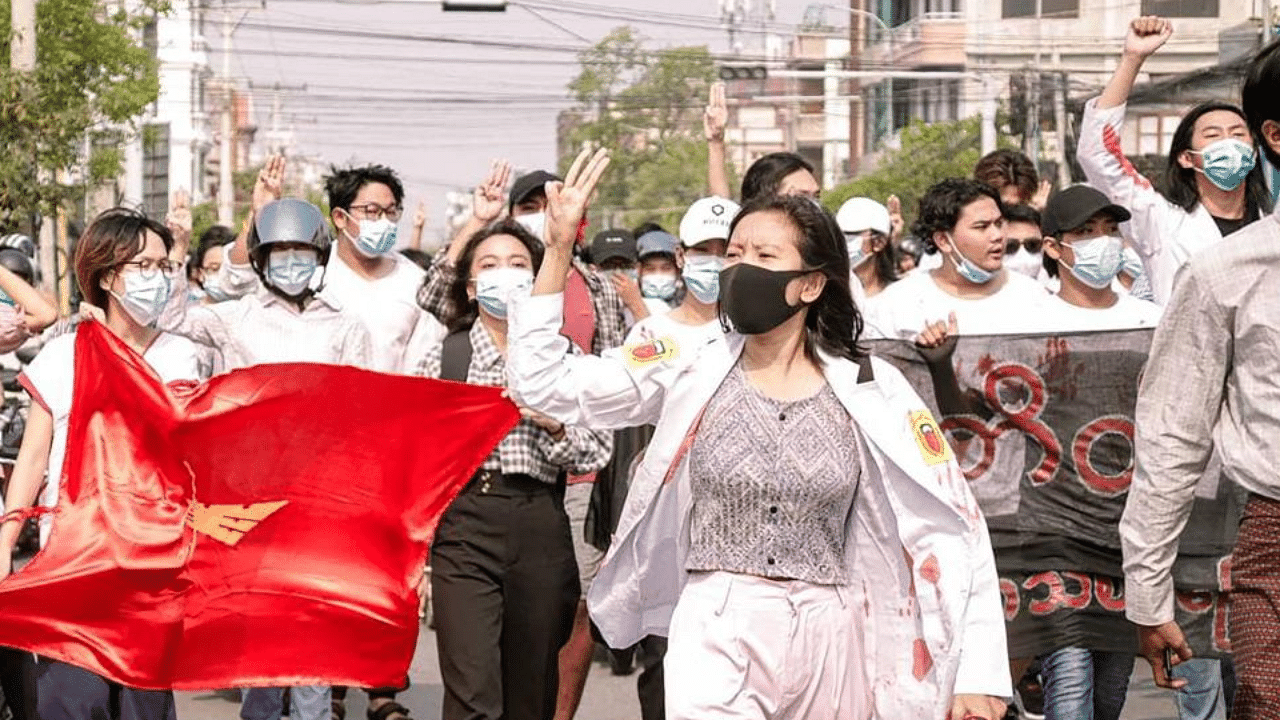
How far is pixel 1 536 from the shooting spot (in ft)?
25.7

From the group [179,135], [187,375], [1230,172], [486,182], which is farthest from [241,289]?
[179,135]

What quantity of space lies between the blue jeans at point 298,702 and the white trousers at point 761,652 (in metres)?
3.09

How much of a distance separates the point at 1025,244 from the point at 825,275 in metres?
5.42

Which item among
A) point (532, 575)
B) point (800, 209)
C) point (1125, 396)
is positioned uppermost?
point (800, 209)

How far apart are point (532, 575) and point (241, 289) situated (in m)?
3.39

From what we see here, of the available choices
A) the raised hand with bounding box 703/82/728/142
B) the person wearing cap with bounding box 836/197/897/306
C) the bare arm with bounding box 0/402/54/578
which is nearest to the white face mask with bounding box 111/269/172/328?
the bare arm with bounding box 0/402/54/578

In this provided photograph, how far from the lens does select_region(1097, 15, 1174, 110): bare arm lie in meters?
8.54

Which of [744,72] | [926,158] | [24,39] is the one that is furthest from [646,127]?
[24,39]

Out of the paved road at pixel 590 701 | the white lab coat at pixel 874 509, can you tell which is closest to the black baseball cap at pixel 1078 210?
the paved road at pixel 590 701

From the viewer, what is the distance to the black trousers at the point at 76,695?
7832mm

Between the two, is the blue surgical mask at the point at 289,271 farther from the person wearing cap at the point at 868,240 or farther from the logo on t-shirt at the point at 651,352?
the logo on t-shirt at the point at 651,352

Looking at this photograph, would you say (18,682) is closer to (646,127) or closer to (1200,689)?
(1200,689)

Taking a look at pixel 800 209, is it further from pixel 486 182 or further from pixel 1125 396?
pixel 486 182

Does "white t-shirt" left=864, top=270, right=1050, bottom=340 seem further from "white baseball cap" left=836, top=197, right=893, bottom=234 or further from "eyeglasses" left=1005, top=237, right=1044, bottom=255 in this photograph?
"eyeglasses" left=1005, top=237, right=1044, bottom=255
